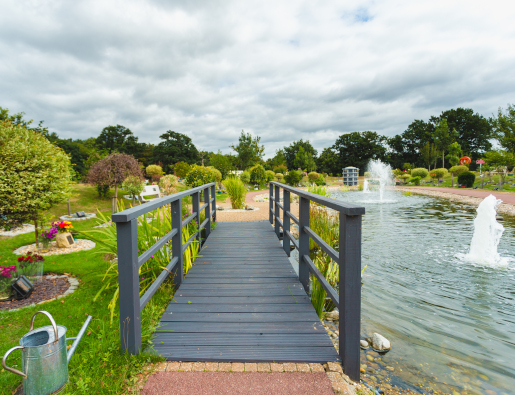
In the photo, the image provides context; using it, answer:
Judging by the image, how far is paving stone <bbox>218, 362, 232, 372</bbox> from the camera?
1.66 m

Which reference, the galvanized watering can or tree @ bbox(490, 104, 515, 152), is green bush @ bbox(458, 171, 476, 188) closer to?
tree @ bbox(490, 104, 515, 152)

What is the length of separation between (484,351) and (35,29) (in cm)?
941

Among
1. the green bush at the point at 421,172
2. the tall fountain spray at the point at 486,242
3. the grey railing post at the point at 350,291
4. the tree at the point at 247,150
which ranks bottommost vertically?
the tall fountain spray at the point at 486,242

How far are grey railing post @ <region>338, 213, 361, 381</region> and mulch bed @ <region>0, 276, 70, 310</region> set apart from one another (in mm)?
3412

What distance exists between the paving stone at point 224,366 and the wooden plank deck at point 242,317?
2 centimetres

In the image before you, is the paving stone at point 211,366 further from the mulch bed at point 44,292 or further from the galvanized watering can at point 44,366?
the mulch bed at point 44,292

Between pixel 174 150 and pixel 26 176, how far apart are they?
1749 inches

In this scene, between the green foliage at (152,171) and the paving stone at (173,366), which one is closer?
the paving stone at (173,366)

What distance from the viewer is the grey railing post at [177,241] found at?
2.86m

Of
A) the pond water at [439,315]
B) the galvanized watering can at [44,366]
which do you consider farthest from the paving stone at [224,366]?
the pond water at [439,315]

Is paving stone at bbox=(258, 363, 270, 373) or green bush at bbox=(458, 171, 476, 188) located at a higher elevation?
green bush at bbox=(458, 171, 476, 188)

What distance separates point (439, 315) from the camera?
3.43 meters

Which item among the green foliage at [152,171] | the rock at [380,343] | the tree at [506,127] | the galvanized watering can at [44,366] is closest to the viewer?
the galvanized watering can at [44,366]

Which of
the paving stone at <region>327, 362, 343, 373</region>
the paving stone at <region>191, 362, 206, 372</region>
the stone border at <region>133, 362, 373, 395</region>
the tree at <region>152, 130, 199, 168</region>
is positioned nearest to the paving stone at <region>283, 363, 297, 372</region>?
the stone border at <region>133, 362, 373, 395</region>
